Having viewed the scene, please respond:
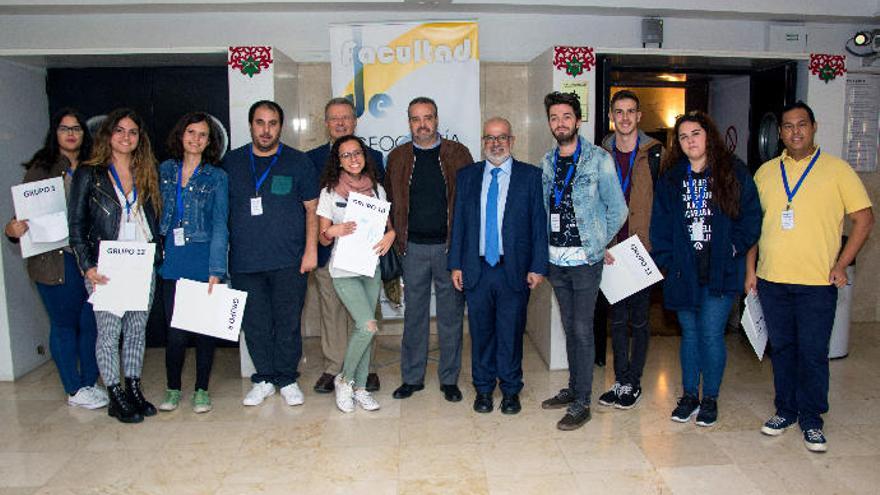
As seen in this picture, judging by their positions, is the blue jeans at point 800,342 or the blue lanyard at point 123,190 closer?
the blue jeans at point 800,342

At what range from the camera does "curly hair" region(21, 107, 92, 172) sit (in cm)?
397

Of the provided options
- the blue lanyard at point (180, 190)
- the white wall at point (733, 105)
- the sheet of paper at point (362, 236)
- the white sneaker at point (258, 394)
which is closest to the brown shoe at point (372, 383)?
the white sneaker at point (258, 394)

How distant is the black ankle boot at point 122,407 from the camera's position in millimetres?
3852

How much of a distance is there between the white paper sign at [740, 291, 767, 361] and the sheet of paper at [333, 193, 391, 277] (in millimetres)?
2015

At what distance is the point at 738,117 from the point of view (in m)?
6.50

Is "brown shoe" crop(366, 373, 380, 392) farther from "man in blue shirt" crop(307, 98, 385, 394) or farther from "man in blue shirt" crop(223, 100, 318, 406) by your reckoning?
"man in blue shirt" crop(223, 100, 318, 406)

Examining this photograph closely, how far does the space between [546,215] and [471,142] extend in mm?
1693

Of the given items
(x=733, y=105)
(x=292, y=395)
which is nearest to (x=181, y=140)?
(x=292, y=395)

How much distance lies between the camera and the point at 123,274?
3.70 meters

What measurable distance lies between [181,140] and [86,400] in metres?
1.70

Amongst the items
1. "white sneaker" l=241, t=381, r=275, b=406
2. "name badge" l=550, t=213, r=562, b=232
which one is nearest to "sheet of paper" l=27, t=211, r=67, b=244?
"white sneaker" l=241, t=381, r=275, b=406

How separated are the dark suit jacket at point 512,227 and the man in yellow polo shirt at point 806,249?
3.80 ft

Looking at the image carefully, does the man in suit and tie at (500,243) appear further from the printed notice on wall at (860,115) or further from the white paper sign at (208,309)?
the printed notice on wall at (860,115)

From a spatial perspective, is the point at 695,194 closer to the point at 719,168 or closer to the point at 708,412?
the point at 719,168
